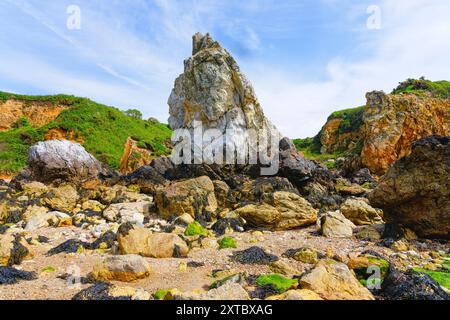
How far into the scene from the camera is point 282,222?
1575cm

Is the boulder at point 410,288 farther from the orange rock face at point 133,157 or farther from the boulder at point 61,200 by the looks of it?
the orange rock face at point 133,157

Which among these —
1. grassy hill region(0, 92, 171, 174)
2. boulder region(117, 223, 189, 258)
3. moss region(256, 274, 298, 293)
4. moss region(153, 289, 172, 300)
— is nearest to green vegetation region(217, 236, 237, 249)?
boulder region(117, 223, 189, 258)

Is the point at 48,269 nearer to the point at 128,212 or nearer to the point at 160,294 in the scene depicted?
the point at 160,294

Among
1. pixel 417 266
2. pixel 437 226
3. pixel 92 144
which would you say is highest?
pixel 92 144

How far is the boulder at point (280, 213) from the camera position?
15.8 metres

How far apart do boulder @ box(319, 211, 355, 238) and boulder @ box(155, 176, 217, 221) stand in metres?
6.47

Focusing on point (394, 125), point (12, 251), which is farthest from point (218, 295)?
point (394, 125)

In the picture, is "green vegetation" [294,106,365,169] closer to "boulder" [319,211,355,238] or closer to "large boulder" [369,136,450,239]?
"large boulder" [369,136,450,239]

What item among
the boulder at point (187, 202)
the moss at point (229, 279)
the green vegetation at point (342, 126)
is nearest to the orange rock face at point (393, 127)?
the boulder at point (187, 202)

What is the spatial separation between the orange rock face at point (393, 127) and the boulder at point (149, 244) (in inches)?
1228

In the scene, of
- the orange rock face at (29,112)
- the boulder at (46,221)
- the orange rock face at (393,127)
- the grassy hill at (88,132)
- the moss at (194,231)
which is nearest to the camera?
the moss at (194,231)
